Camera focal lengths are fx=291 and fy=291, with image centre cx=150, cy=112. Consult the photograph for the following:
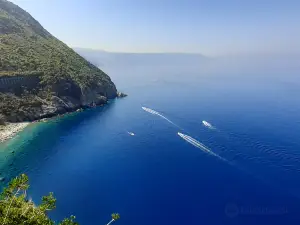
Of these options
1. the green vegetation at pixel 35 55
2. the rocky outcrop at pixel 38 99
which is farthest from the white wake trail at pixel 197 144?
the green vegetation at pixel 35 55

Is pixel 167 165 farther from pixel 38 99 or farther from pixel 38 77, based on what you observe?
pixel 38 77

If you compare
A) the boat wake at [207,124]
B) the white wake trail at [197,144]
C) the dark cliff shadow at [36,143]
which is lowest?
the dark cliff shadow at [36,143]

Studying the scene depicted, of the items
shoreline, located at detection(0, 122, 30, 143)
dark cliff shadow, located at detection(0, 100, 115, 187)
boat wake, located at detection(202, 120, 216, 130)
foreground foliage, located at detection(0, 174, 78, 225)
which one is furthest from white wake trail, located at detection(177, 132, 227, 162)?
shoreline, located at detection(0, 122, 30, 143)

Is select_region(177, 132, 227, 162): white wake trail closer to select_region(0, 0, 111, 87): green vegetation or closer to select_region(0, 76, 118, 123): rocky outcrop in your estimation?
select_region(0, 76, 118, 123): rocky outcrop

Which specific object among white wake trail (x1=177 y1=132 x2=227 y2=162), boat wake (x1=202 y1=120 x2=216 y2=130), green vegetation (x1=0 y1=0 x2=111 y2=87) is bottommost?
white wake trail (x1=177 y1=132 x2=227 y2=162)

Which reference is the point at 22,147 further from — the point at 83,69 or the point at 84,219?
the point at 83,69

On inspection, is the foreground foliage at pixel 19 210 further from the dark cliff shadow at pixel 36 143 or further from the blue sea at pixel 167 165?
the dark cliff shadow at pixel 36 143

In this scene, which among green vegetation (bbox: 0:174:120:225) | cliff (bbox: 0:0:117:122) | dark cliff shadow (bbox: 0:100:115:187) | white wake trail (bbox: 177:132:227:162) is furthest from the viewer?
cliff (bbox: 0:0:117:122)
